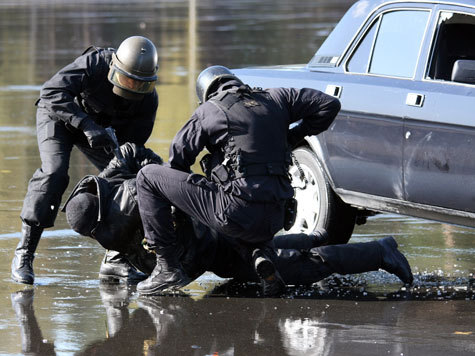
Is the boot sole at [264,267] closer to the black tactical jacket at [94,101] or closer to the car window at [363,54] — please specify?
the black tactical jacket at [94,101]

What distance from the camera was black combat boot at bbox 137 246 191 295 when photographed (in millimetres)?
6531

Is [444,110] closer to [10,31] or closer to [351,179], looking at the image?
[351,179]

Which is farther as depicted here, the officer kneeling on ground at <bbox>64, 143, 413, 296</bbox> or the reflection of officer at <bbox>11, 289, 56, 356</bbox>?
the officer kneeling on ground at <bbox>64, 143, 413, 296</bbox>

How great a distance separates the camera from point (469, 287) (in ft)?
21.9

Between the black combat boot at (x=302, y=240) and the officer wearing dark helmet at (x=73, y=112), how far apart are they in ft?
3.09

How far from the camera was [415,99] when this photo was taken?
270 inches

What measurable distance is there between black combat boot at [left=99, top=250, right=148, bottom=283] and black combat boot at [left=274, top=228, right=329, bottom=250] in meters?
0.85

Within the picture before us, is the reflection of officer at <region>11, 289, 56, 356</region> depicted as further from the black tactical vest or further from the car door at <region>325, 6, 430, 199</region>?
the car door at <region>325, 6, 430, 199</region>

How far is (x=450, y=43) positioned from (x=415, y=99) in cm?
67

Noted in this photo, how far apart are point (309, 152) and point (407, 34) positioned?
101cm

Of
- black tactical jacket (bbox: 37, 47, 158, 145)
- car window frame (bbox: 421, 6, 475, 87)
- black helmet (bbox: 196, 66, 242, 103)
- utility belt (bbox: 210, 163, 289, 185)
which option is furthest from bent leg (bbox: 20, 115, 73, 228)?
car window frame (bbox: 421, 6, 475, 87)

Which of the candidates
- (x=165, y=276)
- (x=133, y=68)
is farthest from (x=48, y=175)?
(x=165, y=276)

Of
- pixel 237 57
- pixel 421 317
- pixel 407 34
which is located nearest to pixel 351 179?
pixel 407 34

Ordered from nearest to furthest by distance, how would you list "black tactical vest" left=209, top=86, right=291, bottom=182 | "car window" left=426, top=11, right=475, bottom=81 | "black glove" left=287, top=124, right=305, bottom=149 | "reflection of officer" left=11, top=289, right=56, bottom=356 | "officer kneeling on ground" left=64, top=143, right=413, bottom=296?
"reflection of officer" left=11, top=289, right=56, bottom=356 → "black tactical vest" left=209, top=86, right=291, bottom=182 → "officer kneeling on ground" left=64, top=143, right=413, bottom=296 → "black glove" left=287, top=124, right=305, bottom=149 → "car window" left=426, top=11, right=475, bottom=81
